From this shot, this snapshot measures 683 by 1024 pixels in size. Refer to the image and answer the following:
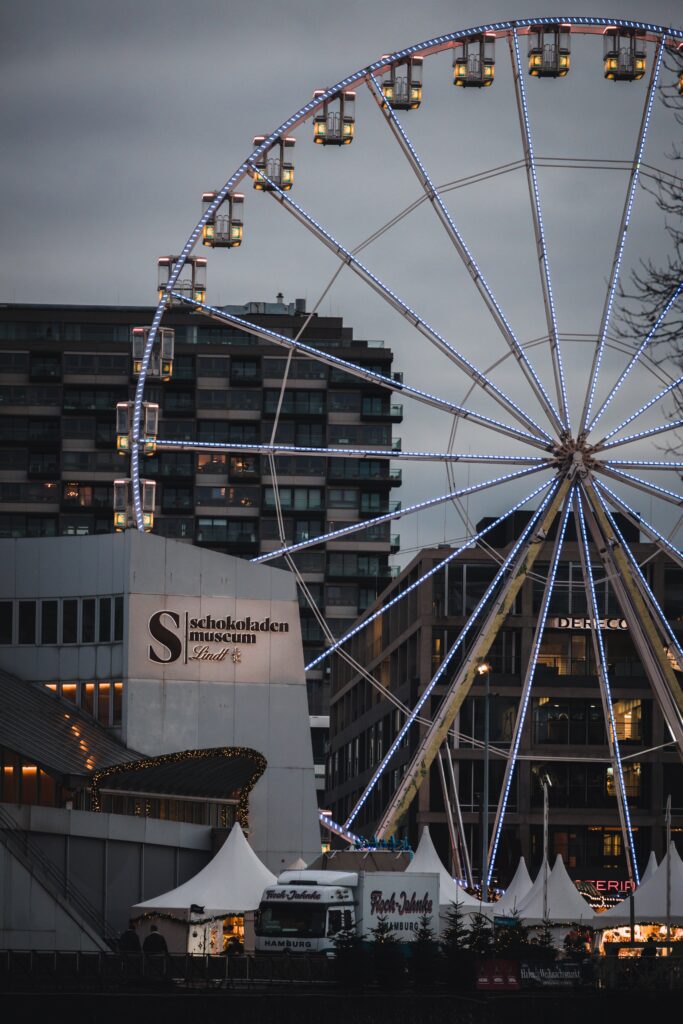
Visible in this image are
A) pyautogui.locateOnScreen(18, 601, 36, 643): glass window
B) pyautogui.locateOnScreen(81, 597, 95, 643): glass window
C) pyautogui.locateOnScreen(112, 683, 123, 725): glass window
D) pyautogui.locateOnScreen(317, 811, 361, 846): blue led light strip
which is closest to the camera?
pyautogui.locateOnScreen(317, 811, 361, 846): blue led light strip

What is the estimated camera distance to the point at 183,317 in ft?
527

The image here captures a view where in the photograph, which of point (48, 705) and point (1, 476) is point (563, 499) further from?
point (1, 476)

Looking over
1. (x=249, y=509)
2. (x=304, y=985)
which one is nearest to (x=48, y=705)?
(x=304, y=985)

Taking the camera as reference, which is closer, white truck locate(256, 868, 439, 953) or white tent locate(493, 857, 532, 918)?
white truck locate(256, 868, 439, 953)

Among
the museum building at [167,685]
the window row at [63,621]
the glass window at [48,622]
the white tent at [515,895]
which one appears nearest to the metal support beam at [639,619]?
the white tent at [515,895]

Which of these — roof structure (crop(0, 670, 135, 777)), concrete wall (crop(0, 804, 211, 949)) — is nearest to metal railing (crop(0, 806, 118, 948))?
concrete wall (crop(0, 804, 211, 949))

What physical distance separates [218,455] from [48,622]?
288ft

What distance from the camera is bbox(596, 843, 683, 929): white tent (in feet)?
207

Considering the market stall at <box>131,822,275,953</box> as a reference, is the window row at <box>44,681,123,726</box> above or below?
above

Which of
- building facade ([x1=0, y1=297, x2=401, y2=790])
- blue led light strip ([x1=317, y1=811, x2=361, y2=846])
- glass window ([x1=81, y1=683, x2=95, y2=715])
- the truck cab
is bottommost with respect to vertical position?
the truck cab

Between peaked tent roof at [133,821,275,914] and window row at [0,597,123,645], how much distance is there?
11.7m

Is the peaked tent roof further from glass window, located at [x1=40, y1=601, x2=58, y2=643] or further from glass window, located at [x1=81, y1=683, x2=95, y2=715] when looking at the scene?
glass window, located at [x1=40, y1=601, x2=58, y2=643]

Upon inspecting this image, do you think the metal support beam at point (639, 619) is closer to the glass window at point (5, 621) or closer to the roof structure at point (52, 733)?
the roof structure at point (52, 733)

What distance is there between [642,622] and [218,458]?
325 ft
